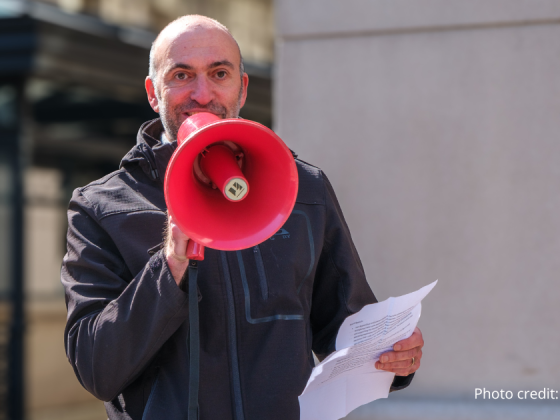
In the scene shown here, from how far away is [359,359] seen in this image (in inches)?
68.1

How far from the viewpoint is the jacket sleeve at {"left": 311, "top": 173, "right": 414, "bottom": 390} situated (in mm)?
1986

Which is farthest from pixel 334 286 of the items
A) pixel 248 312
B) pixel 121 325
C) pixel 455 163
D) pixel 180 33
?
pixel 455 163

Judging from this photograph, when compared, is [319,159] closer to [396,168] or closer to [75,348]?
[396,168]

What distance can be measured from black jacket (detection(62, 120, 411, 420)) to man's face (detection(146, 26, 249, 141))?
0.12 metres

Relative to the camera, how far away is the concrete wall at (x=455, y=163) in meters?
3.21

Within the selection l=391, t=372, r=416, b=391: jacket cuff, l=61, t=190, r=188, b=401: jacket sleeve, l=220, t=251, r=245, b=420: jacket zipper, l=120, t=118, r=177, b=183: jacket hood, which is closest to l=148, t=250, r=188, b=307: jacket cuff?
l=61, t=190, r=188, b=401: jacket sleeve

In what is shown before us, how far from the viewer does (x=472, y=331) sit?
325 cm

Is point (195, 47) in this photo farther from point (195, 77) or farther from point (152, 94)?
point (152, 94)

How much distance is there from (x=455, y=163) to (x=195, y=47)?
170 cm

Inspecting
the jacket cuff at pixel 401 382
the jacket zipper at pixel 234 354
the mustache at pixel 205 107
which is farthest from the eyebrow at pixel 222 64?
the jacket cuff at pixel 401 382

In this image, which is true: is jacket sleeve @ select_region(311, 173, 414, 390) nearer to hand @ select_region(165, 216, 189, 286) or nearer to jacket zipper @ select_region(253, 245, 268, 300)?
jacket zipper @ select_region(253, 245, 268, 300)

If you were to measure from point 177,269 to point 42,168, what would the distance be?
→ 4.91 metres

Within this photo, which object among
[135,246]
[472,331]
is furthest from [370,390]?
[472,331]

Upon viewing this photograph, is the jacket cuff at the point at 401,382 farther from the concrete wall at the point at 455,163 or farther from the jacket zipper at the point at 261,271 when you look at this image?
the concrete wall at the point at 455,163
